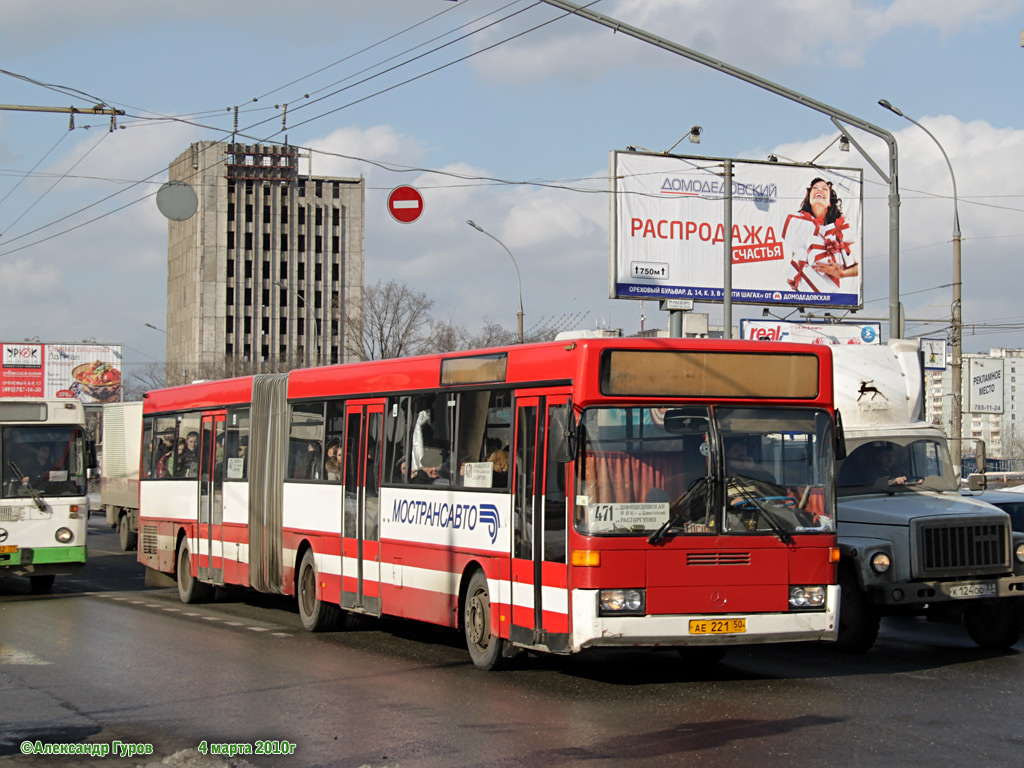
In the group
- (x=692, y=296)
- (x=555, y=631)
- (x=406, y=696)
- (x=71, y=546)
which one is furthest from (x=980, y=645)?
(x=692, y=296)

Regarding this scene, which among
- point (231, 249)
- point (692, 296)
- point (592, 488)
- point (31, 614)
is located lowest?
point (31, 614)

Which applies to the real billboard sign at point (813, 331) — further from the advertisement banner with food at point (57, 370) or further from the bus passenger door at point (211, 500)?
the advertisement banner with food at point (57, 370)

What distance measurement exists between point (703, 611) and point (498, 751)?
2.69 meters

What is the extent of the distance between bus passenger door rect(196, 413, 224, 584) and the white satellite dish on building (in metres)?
4.20

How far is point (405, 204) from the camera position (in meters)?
23.8

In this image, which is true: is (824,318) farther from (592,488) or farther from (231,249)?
(231,249)

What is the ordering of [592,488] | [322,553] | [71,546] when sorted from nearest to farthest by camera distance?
[592,488]
[322,553]
[71,546]

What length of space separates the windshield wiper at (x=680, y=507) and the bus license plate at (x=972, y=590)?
3.49 metres

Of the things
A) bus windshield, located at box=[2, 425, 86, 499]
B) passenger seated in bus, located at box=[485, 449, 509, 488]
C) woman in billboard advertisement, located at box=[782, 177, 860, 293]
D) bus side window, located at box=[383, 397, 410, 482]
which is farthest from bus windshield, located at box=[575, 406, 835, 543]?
woman in billboard advertisement, located at box=[782, 177, 860, 293]

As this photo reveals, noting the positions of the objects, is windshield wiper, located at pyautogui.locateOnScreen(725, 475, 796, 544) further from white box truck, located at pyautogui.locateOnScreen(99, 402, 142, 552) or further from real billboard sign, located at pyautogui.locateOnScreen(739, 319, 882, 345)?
real billboard sign, located at pyautogui.locateOnScreen(739, 319, 882, 345)

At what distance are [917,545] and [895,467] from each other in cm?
175

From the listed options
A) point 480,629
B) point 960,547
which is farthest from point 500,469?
point 960,547

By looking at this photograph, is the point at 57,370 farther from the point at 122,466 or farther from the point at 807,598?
the point at 807,598

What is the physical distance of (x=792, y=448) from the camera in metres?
11.1
